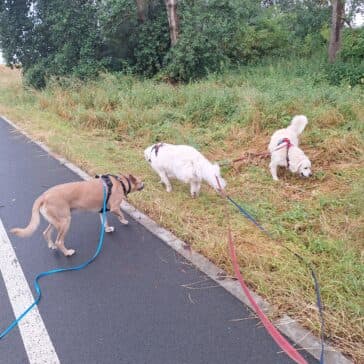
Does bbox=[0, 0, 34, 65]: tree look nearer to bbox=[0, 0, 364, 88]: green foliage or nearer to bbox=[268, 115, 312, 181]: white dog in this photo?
bbox=[0, 0, 364, 88]: green foliage

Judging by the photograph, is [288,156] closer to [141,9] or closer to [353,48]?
[353,48]

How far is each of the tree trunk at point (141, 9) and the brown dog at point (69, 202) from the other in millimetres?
11572

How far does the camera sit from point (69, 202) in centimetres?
417

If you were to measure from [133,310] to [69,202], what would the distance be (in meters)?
1.52

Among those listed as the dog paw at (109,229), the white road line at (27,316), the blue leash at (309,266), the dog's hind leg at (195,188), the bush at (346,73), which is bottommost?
the white road line at (27,316)

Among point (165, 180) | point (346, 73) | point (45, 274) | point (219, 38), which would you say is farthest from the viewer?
point (219, 38)

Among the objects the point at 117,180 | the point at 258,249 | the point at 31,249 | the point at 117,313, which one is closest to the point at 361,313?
the point at 258,249

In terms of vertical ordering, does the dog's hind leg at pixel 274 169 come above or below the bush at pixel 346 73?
below

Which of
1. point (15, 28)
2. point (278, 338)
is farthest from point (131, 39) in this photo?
point (278, 338)

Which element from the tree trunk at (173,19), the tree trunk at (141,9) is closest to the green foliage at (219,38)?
the tree trunk at (173,19)

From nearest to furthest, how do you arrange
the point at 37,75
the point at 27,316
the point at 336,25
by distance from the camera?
the point at 27,316 → the point at 336,25 → the point at 37,75

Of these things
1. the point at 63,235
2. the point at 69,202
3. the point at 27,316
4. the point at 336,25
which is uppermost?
the point at 336,25

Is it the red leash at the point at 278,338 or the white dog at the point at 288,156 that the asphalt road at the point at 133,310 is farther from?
the white dog at the point at 288,156

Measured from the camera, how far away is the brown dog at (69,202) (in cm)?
401
